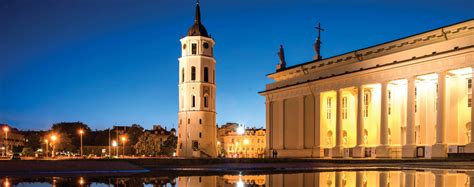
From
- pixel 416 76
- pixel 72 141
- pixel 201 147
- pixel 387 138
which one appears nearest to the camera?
pixel 416 76

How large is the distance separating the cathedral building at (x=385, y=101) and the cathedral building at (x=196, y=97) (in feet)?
92.6

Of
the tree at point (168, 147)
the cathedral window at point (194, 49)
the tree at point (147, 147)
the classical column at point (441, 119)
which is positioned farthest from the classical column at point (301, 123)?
the tree at point (168, 147)

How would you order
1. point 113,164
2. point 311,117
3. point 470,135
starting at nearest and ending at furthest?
point 113,164
point 470,135
point 311,117

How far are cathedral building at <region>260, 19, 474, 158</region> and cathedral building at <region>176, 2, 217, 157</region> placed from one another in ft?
92.6

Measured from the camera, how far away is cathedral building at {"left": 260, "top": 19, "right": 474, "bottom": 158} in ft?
147

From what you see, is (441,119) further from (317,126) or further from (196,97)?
(196,97)

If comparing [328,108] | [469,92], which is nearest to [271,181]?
[469,92]

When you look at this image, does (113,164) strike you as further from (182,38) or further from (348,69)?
(182,38)

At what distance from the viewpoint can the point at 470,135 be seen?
144 ft

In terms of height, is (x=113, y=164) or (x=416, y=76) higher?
(x=416, y=76)

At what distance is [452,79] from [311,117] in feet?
70.4

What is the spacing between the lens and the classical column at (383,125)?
5062 centimetres

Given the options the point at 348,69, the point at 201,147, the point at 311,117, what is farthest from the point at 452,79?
the point at 201,147

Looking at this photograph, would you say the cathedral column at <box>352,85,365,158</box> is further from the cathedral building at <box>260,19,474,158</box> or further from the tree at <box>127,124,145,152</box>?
the tree at <box>127,124,145,152</box>
